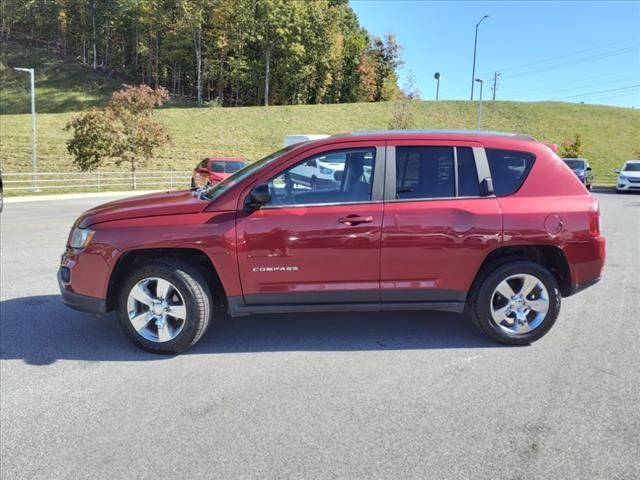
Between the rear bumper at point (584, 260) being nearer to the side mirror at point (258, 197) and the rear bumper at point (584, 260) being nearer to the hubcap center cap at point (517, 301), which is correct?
the hubcap center cap at point (517, 301)

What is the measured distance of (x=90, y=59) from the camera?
88188 mm

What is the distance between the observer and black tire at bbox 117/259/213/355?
4.09 m

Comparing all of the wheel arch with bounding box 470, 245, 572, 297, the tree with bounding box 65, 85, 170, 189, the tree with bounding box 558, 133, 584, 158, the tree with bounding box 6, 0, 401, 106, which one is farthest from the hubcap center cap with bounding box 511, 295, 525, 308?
the tree with bounding box 6, 0, 401, 106

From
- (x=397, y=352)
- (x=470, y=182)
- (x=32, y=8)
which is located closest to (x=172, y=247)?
(x=397, y=352)

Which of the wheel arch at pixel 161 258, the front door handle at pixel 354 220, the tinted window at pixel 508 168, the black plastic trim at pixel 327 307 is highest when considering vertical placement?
the tinted window at pixel 508 168

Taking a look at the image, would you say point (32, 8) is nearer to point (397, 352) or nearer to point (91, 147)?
point (91, 147)

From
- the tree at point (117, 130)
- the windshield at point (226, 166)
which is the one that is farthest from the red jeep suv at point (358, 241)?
the tree at point (117, 130)

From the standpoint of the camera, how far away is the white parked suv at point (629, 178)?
24959mm

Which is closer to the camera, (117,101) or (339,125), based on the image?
(117,101)

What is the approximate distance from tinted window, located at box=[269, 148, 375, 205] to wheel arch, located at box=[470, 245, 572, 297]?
3.81ft

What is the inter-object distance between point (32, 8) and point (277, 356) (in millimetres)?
105040

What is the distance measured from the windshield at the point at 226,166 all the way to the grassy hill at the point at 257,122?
14936mm

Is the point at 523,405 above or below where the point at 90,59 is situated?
below

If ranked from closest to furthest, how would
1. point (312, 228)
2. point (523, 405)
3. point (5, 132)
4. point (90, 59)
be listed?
point (523, 405), point (312, 228), point (5, 132), point (90, 59)
